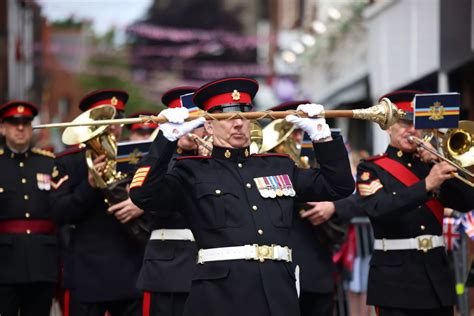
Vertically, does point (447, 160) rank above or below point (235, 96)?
below

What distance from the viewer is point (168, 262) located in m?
Answer: 8.63

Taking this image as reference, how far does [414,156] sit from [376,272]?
884 millimetres

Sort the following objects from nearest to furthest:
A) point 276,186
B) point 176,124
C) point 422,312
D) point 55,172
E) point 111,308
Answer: point 176,124 < point 276,186 < point 422,312 < point 111,308 < point 55,172

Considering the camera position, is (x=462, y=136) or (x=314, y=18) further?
(x=314, y=18)

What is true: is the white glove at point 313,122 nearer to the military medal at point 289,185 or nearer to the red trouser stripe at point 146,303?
the military medal at point 289,185

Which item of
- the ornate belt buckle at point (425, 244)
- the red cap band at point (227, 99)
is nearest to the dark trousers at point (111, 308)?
the ornate belt buckle at point (425, 244)

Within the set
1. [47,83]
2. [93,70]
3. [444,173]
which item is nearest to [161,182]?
[444,173]

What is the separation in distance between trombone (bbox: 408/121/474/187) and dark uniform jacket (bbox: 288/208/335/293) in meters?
1.57

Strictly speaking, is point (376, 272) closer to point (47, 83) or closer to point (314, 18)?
point (314, 18)

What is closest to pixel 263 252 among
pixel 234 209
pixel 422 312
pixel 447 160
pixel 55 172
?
pixel 234 209

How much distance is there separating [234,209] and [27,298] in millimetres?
3728

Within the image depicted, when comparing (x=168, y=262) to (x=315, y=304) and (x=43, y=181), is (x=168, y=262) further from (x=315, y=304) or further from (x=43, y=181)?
(x=43, y=181)

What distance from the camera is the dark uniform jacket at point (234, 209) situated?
22.4ft

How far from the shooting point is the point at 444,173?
795 cm
